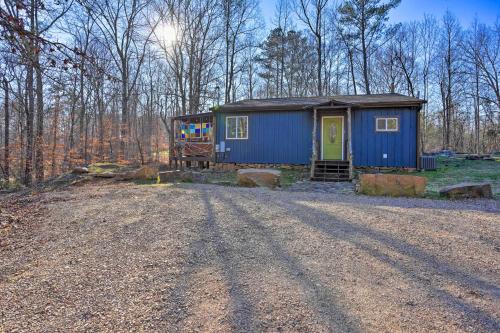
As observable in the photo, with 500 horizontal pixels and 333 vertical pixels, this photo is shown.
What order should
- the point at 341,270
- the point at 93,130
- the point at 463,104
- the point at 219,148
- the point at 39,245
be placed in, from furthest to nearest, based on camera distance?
the point at 463,104, the point at 93,130, the point at 219,148, the point at 39,245, the point at 341,270

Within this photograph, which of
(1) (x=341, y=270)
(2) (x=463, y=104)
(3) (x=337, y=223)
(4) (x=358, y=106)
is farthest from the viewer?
(2) (x=463, y=104)

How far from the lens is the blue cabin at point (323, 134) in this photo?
39.2ft

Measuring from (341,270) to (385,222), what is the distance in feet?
6.65

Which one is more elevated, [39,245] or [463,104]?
[463,104]

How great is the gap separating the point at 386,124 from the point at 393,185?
202 inches

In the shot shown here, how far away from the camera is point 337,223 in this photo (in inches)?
184

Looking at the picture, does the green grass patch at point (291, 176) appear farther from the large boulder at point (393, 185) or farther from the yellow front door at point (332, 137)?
the large boulder at point (393, 185)

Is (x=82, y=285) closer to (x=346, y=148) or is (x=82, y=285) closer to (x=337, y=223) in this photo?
(x=337, y=223)

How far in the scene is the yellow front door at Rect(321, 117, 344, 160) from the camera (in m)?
12.9

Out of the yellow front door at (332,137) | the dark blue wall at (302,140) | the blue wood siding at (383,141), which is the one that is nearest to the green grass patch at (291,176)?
the dark blue wall at (302,140)

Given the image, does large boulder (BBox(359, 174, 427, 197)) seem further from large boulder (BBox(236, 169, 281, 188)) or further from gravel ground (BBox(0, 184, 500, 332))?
large boulder (BBox(236, 169, 281, 188))

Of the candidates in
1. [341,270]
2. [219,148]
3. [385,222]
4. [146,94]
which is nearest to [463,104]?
[219,148]

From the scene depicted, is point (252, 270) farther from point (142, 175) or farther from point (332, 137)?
point (332, 137)

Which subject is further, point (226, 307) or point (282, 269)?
point (282, 269)
